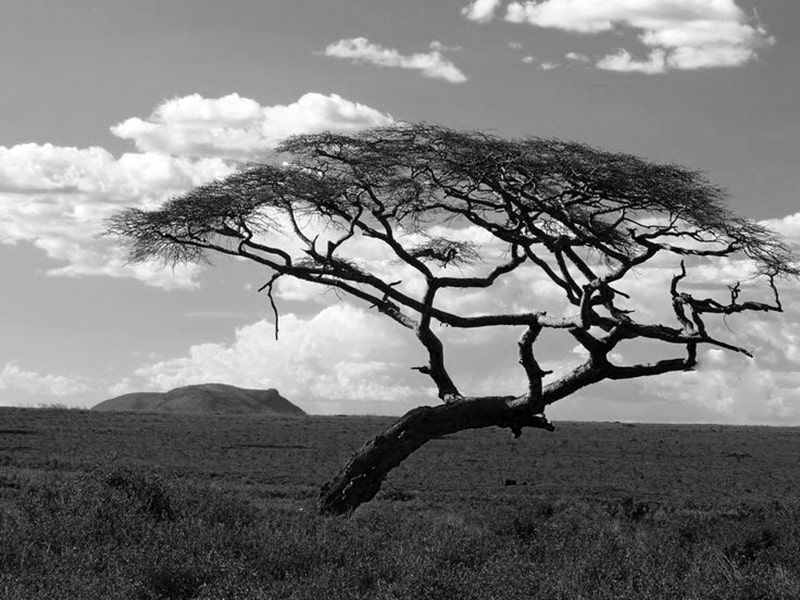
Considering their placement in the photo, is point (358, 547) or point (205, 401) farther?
point (205, 401)

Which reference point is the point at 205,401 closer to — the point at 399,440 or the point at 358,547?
the point at 399,440

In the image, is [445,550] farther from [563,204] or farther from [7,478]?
[7,478]

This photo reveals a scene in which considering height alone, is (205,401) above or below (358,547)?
above

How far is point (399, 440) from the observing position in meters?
18.3

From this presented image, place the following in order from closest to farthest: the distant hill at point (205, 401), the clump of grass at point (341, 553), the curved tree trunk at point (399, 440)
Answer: the clump of grass at point (341, 553) → the curved tree trunk at point (399, 440) → the distant hill at point (205, 401)

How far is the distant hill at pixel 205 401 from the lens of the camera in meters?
129

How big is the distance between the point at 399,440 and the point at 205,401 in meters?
115

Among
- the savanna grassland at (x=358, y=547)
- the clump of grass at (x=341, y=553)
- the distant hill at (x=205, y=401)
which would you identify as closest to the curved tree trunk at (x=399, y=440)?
the savanna grassland at (x=358, y=547)

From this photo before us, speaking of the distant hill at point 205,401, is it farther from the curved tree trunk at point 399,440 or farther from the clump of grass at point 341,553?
the clump of grass at point 341,553

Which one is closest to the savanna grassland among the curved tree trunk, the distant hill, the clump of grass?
the clump of grass

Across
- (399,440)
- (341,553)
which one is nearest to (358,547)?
(341,553)

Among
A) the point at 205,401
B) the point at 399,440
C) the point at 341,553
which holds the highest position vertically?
the point at 205,401

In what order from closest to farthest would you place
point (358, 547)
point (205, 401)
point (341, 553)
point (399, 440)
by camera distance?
1. point (341, 553)
2. point (358, 547)
3. point (399, 440)
4. point (205, 401)

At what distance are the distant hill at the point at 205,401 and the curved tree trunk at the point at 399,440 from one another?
108160mm
